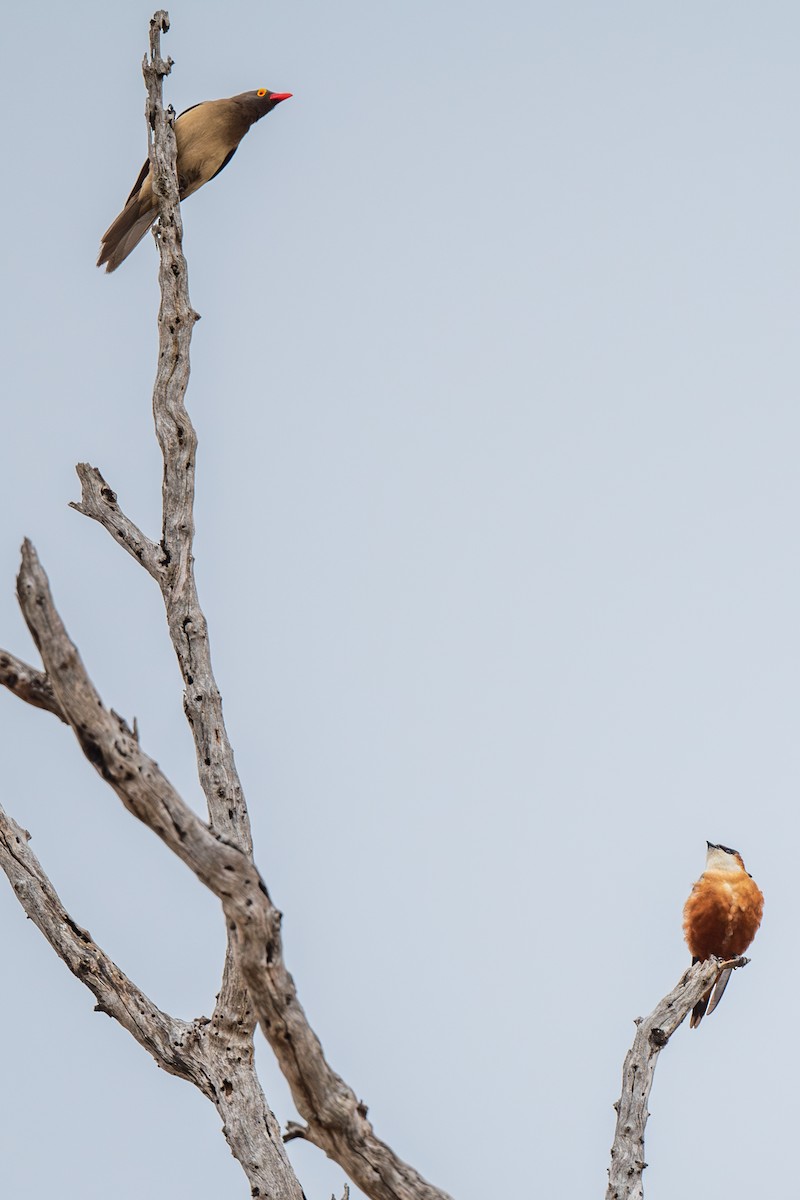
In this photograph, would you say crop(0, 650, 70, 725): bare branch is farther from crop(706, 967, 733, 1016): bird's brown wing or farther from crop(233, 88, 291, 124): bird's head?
crop(233, 88, 291, 124): bird's head

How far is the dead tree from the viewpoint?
3.24 meters

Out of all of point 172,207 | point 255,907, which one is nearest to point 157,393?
point 172,207

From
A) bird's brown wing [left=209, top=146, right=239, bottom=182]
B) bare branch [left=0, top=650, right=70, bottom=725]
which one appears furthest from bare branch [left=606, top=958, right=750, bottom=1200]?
bird's brown wing [left=209, top=146, right=239, bottom=182]

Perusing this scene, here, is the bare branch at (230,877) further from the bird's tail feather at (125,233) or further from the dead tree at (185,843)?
the bird's tail feather at (125,233)

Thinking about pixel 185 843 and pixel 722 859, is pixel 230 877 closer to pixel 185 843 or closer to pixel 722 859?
pixel 185 843

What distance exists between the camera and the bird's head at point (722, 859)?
5570mm

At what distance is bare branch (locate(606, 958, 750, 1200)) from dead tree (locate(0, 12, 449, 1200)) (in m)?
1.10

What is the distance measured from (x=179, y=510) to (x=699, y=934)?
295 cm

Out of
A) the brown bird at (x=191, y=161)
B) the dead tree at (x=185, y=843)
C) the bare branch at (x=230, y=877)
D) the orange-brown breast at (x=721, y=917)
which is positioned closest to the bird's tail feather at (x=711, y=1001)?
the orange-brown breast at (x=721, y=917)

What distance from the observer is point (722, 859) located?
5.74 m

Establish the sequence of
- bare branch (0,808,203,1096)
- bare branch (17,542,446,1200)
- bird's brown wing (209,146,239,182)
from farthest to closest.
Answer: bird's brown wing (209,146,239,182) < bare branch (0,808,203,1096) < bare branch (17,542,446,1200)

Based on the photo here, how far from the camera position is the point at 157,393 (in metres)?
5.29

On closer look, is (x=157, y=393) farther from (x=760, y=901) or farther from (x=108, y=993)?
(x=760, y=901)

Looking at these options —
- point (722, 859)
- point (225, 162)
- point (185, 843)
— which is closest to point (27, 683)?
A: point (185, 843)
